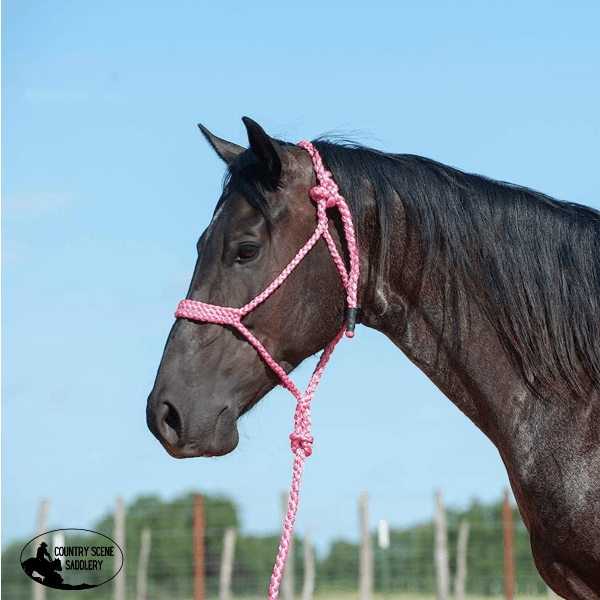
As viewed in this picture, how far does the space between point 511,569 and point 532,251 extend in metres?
12.4

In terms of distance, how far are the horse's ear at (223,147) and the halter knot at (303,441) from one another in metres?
1.15

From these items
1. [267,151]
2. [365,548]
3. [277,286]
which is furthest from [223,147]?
[365,548]

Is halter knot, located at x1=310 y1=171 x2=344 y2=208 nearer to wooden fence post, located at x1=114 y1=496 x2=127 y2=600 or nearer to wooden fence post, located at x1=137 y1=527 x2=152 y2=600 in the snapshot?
wooden fence post, located at x1=114 y1=496 x2=127 y2=600

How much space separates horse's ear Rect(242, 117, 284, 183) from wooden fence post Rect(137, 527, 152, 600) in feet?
47.0

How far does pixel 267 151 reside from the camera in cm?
293

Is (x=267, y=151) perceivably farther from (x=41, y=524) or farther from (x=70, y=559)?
(x=41, y=524)

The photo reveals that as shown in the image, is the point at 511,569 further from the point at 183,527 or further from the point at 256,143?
the point at 256,143

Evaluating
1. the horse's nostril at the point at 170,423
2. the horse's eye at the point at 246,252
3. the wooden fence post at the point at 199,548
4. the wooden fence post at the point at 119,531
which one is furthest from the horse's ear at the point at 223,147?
the wooden fence post at the point at 119,531

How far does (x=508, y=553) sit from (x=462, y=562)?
7.14 ft

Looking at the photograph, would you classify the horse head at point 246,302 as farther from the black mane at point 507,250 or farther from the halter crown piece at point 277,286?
the black mane at point 507,250

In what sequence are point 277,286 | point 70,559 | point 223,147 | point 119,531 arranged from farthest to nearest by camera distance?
point 119,531 < point 70,559 < point 223,147 < point 277,286

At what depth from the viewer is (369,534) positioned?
15422 millimetres

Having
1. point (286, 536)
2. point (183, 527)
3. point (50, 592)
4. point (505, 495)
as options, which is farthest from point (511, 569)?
point (286, 536)

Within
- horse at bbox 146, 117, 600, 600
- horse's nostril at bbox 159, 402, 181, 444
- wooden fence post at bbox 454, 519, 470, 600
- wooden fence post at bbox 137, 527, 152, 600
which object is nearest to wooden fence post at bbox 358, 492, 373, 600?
wooden fence post at bbox 454, 519, 470, 600
